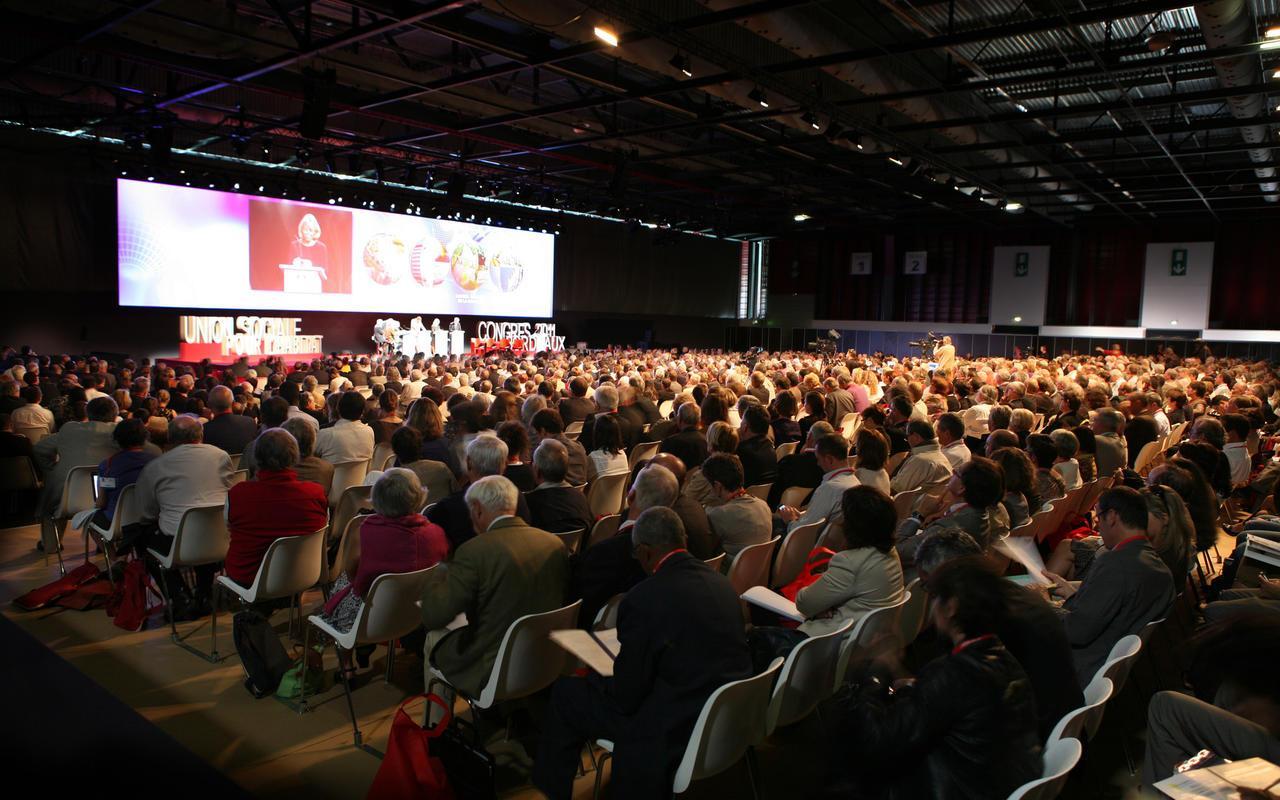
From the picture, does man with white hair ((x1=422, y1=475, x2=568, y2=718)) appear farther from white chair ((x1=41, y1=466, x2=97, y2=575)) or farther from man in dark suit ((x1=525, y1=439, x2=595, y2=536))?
white chair ((x1=41, y1=466, x2=97, y2=575))

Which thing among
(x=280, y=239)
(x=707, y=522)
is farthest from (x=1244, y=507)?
(x=280, y=239)

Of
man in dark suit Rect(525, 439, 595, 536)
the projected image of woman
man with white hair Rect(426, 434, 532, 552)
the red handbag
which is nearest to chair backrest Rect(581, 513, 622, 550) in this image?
man in dark suit Rect(525, 439, 595, 536)

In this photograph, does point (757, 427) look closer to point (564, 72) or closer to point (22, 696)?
point (22, 696)

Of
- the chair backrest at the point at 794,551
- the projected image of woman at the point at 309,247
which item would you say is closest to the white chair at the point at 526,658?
the chair backrest at the point at 794,551

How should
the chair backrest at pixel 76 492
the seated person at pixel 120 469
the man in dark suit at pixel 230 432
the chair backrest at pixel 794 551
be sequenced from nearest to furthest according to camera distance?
the chair backrest at pixel 794 551 → the seated person at pixel 120 469 → the chair backrest at pixel 76 492 → the man in dark suit at pixel 230 432

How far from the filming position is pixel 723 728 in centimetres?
235

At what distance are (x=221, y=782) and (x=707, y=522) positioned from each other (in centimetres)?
214

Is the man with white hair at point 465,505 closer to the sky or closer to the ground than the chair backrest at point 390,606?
closer to the sky

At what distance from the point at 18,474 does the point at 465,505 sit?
449 centimetres

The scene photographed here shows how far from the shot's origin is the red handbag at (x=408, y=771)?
2.58 m

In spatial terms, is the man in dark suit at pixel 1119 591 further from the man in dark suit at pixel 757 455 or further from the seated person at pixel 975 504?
the man in dark suit at pixel 757 455

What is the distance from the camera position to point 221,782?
7.09ft

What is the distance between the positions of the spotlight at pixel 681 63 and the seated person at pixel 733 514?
6.81 metres

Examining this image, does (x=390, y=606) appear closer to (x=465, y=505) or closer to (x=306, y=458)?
(x=465, y=505)
